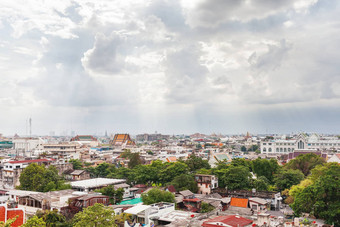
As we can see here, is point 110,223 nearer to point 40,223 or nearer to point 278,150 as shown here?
point 40,223

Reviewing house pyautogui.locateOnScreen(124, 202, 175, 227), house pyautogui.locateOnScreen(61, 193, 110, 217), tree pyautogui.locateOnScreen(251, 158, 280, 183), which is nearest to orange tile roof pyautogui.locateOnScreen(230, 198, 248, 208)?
house pyautogui.locateOnScreen(124, 202, 175, 227)

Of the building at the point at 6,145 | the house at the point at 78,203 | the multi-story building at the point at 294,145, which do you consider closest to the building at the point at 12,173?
the house at the point at 78,203

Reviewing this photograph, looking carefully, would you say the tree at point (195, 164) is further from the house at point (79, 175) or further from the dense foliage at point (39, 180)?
the dense foliage at point (39, 180)

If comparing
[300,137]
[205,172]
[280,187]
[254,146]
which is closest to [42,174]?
[205,172]

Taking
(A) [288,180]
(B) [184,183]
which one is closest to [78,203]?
(B) [184,183]

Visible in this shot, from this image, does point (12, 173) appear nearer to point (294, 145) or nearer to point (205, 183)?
point (205, 183)

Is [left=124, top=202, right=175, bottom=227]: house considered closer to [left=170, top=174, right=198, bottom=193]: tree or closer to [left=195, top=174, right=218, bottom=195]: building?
[left=170, top=174, right=198, bottom=193]: tree

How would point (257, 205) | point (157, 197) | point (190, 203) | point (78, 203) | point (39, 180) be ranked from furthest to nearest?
1. point (39, 180)
2. point (190, 203)
3. point (257, 205)
4. point (157, 197)
5. point (78, 203)
